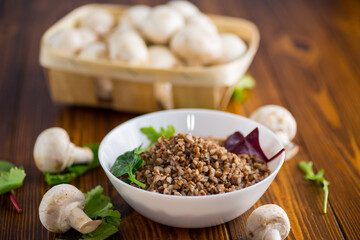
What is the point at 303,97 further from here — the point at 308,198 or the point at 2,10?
the point at 2,10

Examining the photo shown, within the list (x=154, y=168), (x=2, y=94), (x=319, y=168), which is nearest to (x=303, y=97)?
(x=319, y=168)

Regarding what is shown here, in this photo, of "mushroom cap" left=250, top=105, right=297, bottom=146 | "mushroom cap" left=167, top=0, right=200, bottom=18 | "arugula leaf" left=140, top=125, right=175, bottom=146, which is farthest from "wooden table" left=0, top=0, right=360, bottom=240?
"mushroom cap" left=167, top=0, right=200, bottom=18

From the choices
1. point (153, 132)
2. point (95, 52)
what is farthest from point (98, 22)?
point (153, 132)

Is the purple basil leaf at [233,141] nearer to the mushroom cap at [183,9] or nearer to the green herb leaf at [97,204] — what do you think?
the green herb leaf at [97,204]

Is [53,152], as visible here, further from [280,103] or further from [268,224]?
[280,103]

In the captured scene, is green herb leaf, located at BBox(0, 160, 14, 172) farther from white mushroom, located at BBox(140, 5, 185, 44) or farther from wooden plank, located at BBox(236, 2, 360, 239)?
wooden plank, located at BBox(236, 2, 360, 239)

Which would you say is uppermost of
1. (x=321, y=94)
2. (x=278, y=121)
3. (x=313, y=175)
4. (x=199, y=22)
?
(x=199, y=22)

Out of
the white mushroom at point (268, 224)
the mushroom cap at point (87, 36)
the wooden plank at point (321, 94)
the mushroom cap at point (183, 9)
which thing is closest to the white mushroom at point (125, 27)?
the mushroom cap at point (87, 36)
